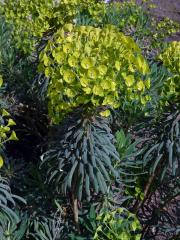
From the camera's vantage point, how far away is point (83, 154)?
7.74ft

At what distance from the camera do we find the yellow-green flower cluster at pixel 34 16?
337 centimetres

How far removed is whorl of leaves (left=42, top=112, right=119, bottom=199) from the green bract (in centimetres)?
20

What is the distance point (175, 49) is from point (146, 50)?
310cm

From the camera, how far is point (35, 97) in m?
3.76

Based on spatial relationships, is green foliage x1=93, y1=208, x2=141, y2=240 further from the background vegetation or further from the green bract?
the green bract

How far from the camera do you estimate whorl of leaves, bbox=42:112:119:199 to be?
2348 mm

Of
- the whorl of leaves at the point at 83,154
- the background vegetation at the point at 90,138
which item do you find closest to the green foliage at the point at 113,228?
the background vegetation at the point at 90,138

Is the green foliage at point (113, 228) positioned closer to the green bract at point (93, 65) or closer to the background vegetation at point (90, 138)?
the background vegetation at point (90, 138)

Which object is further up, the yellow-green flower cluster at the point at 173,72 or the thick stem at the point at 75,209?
the yellow-green flower cluster at the point at 173,72

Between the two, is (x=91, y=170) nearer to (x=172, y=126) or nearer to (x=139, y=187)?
(x=172, y=126)

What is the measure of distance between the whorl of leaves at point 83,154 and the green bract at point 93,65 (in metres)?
0.20

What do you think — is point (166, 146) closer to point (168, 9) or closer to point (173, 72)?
point (173, 72)

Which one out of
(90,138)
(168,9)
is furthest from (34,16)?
(168,9)

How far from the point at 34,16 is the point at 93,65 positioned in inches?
72.8
